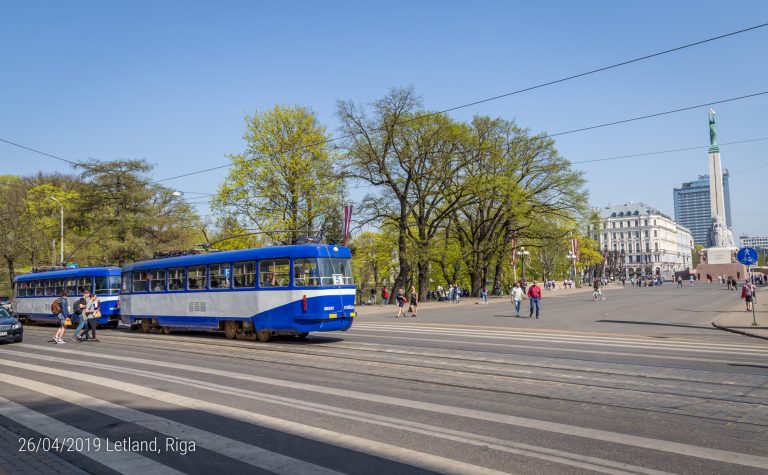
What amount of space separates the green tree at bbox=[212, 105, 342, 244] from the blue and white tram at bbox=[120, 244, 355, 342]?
18.6 metres

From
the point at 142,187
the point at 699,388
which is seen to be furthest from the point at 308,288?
the point at 142,187

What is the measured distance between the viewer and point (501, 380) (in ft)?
34.4

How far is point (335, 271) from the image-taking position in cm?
1817

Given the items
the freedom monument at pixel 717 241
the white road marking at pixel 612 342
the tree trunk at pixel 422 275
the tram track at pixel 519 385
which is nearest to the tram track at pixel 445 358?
the tram track at pixel 519 385

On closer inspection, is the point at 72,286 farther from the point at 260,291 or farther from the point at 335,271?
the point at 335,271

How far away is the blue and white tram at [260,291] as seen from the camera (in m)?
17.6

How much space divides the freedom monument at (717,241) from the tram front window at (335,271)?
279ft

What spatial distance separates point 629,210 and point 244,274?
579 ft

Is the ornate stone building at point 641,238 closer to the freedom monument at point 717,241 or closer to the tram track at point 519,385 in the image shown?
the freedom monument at point 717,241

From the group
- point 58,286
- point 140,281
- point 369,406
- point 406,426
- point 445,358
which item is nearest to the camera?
point 406,426

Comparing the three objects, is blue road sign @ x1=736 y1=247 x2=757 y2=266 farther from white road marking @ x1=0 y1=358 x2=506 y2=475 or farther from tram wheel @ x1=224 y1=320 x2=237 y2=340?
white road marking @ x1=0 y1=358 x2=506 y2=475

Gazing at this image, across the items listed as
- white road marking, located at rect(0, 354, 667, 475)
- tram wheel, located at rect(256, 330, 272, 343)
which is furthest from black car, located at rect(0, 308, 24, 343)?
white road marking, located at rect(0, 354, 667, 475)

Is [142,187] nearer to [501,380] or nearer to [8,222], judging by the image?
[8,222]

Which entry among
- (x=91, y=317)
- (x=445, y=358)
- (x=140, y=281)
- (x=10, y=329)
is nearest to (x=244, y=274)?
(x=91, y=317)
